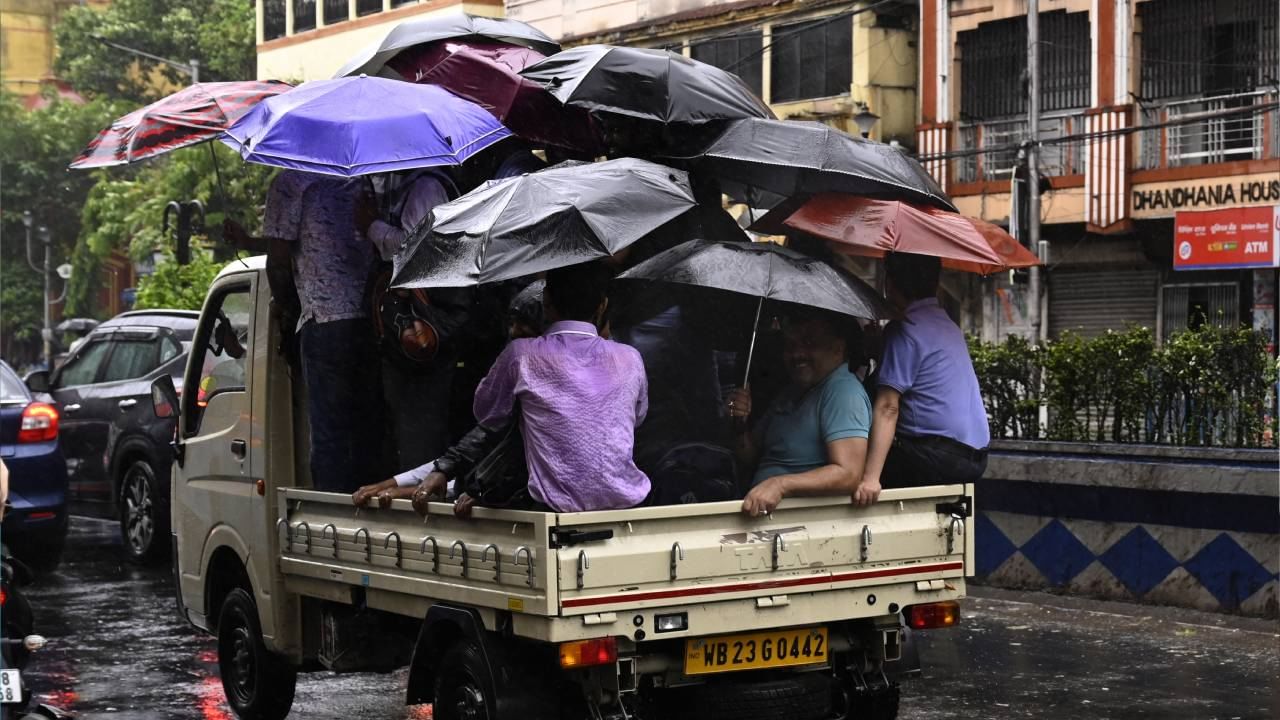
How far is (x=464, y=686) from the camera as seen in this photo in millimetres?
6188

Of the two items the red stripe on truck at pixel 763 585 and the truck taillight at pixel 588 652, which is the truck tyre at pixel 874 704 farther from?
the truck taillight at pixel 588 652

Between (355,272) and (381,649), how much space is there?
1.58 m

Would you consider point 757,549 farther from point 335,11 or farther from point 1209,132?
point 335,11

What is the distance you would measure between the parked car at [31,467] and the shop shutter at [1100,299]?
17515 mm

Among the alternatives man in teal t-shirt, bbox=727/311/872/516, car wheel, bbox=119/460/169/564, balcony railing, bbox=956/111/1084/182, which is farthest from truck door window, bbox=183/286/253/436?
balcony railing, bbox=956/111/1084/182

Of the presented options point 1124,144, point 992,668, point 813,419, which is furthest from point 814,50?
point 813,419

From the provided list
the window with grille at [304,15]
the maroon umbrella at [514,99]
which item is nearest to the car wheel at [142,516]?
the maroon umbrella at [514,99]

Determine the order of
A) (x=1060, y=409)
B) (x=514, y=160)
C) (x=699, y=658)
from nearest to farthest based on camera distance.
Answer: (x=699, y=658)
(x=514, y=160)
(x=1060, y=409)

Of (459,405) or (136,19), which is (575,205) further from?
(136,19)

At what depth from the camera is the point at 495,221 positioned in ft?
20.7

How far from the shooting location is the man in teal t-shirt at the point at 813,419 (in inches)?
255

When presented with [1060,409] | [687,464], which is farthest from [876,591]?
[1060,409]

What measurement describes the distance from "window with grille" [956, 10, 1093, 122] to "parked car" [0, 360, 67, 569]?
17.9 m

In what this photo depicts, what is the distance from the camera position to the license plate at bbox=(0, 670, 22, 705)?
586 centimetres
